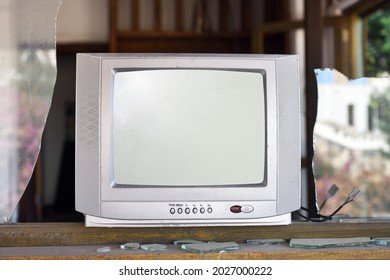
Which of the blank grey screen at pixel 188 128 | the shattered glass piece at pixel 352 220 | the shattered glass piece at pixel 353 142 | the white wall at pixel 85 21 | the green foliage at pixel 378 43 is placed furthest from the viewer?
the white wall at pixel 85 21

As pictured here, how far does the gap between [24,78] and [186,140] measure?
460 millimetres

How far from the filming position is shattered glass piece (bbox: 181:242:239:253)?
1479mm

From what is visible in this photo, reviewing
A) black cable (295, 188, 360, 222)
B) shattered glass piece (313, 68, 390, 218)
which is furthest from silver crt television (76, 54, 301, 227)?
shattered glass piece (313, 68, 390, 218)

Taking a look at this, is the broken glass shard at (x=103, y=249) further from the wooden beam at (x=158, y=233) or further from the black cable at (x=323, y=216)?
the black cable at (x=323, y=216)

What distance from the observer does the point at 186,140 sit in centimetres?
159

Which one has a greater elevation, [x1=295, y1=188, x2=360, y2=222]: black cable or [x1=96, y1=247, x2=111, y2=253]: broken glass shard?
[x1=295, y1=188, x2=360, y2=222]: black cable

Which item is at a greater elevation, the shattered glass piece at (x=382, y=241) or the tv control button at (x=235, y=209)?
the tv control button at (x=235, y=209)

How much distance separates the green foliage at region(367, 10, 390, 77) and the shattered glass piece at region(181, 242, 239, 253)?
10.3 feet

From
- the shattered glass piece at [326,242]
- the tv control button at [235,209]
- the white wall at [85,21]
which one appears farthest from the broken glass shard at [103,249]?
the white wall at [85,21]

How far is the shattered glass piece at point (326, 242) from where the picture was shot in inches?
60.8

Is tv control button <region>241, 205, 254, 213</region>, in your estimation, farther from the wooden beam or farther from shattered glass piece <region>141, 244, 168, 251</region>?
shattered glass piece <region>141, 244, 168, 251</region>
